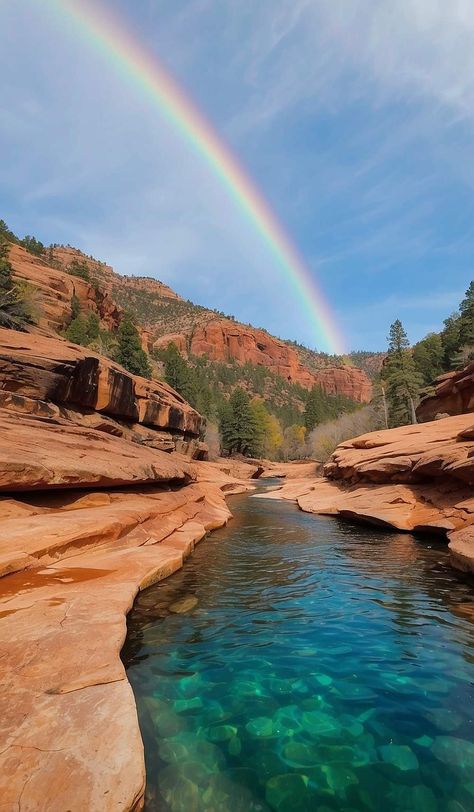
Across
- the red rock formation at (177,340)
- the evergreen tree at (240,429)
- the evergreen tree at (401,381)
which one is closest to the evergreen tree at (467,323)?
the evergreen tree at (401,381)

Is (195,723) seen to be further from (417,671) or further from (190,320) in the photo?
(190,320)

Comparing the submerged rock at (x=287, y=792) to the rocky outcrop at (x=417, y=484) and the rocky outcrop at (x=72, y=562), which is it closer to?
the rocky outcrop at (x=72, y=562)

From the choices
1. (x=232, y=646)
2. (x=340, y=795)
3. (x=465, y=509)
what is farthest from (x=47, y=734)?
(x=465, y=509)

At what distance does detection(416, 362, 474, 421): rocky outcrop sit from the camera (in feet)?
93.6

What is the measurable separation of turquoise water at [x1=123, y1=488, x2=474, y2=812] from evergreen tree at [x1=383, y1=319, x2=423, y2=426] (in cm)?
3632

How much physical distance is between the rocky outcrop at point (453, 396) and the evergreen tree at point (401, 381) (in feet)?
20.9

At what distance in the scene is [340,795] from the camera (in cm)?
362

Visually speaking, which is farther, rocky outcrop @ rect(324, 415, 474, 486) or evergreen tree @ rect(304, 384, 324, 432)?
evergreen tree @ rect(304, 384, 324, 432)

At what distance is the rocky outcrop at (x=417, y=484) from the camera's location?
14.0m

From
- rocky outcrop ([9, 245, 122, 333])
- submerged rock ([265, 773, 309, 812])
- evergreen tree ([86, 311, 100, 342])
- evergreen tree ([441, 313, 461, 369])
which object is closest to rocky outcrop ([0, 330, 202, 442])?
submerged rock ([265, 773, 309, 812])

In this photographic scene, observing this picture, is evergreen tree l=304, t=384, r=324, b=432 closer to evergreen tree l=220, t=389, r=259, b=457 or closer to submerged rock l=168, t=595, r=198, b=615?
evergreen tree l=220, t=389, r=259, b=457

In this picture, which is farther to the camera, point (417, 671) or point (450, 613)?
point (450, 613)

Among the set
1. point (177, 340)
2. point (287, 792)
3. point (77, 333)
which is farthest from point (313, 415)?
point (287, 792)

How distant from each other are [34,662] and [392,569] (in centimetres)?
914
